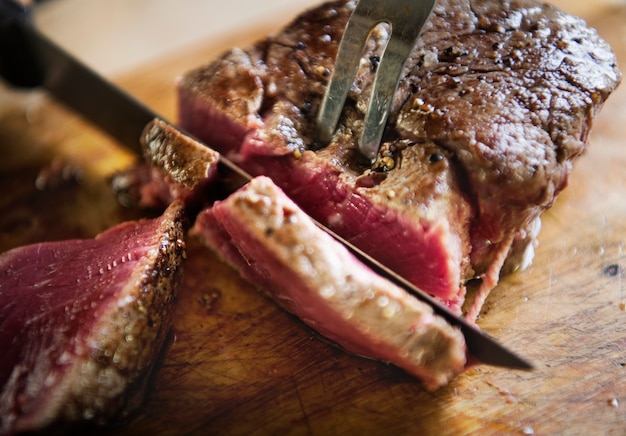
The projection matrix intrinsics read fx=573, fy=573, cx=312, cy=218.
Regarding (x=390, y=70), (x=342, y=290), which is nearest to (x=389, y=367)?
(x=342, y=290)

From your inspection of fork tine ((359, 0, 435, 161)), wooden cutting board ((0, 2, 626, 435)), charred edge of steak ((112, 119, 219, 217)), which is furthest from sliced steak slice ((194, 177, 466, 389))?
fork tine ((359, 0, 435, 161))

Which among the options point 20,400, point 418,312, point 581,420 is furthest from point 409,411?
point 20,400

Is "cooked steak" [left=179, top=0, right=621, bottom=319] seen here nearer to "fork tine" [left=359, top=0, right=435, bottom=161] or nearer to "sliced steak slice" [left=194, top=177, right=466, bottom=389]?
"fork tine" [left=359, top=0, right=435, bottom=161]

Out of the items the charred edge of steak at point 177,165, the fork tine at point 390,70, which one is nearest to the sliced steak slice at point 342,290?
the charred edge of steak at point 177,165

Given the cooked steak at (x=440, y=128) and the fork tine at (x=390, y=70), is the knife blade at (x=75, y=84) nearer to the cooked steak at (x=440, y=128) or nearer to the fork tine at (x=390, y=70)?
the cooked steak at (x=440, y=128)

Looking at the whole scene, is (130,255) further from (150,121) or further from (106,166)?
(106,166)

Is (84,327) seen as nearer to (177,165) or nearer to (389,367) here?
(177,165)
